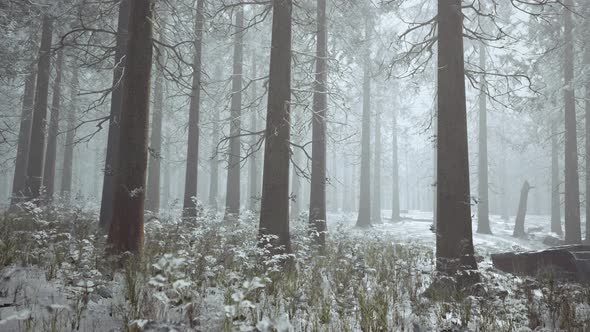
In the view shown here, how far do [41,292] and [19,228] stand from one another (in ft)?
17.4

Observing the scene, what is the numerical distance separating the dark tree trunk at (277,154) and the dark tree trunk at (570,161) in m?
12.6

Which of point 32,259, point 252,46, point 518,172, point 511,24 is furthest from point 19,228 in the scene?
point 518,172

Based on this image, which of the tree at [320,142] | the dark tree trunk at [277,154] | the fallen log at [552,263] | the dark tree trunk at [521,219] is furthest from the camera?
the dark tree trunk at [521,219]

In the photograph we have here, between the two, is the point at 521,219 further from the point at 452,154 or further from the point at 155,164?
the point at 155,164

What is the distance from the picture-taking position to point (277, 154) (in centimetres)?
667

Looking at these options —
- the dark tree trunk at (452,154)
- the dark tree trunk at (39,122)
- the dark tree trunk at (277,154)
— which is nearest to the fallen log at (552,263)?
the dark tree trunk at (452,154)

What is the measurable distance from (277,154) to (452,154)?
3086 millimetres

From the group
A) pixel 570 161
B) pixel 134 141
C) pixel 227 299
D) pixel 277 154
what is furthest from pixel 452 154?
pixel 570 161

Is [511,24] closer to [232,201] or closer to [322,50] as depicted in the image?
[322,50]

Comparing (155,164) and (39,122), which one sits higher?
(39,122)

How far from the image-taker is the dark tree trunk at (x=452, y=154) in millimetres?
5914

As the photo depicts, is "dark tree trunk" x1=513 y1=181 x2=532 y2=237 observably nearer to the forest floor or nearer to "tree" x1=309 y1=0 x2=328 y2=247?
"tree" x1=309 y1=0 x2=328 y2=247

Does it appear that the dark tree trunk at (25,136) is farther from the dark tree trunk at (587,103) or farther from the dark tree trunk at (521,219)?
the dark tree trunk at (521,219)

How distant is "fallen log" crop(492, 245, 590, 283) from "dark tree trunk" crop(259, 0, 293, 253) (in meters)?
5.19
